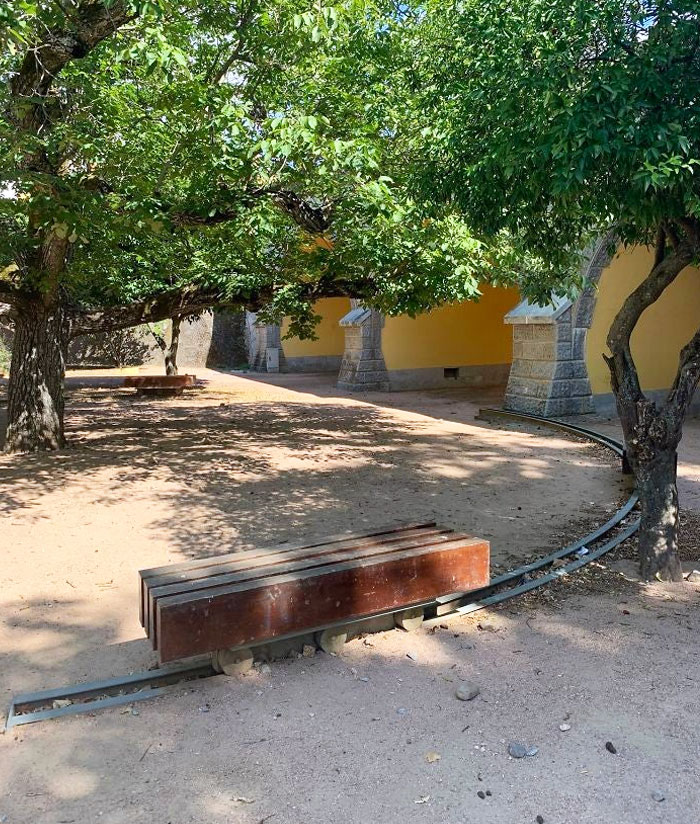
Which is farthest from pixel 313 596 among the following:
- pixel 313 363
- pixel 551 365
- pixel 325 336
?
pixel 325 336

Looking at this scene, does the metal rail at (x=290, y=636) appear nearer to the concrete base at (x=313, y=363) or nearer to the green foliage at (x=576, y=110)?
the green foliage at (x=576, y=110)

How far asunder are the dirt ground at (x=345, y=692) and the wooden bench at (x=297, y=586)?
10.6 inches

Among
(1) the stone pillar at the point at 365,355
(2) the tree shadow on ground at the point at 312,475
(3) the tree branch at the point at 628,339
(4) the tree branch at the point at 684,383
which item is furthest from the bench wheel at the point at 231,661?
(1) the stone pillar at the point at 365,355

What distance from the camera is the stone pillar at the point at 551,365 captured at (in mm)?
13344

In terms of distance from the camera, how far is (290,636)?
3729 millimetres

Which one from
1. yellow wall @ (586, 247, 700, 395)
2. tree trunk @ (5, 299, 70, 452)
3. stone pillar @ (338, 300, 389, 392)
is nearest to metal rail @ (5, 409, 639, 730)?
tree trunk @ (5, 299, 70, 452)

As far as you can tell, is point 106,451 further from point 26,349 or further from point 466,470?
point 466,470

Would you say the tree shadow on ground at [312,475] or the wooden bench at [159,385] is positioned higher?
the wooden bench at [159,385]

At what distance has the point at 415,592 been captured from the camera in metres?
4.04

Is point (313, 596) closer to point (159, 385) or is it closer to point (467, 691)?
point (467, 691)

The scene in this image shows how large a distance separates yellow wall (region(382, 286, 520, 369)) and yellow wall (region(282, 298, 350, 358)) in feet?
20.7

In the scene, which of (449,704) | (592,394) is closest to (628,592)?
(449,704)

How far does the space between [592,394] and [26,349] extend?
411 inches

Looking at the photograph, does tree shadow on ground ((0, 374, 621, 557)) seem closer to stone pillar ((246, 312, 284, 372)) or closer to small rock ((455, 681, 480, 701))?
small rock ((455, 681, 480, 701))
